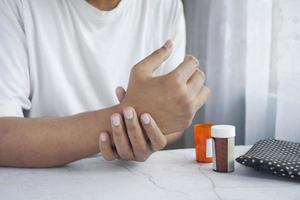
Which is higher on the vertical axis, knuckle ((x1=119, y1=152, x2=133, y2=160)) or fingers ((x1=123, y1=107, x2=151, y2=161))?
fingers ((x1=123, y1=107, x2=151, y2=161))

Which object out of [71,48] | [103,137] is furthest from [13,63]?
[103,137]

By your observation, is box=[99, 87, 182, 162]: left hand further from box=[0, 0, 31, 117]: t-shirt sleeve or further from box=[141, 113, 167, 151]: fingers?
box=[0, 0, 31, 117]: t-shirt sleeve

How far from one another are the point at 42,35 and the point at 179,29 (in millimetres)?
461

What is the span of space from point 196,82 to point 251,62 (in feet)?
1.84

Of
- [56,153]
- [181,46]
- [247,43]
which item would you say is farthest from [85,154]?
[247,43]

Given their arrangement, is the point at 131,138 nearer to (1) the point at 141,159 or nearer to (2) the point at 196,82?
(1) the point at 141,159

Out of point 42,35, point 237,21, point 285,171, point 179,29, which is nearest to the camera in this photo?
point 285,171

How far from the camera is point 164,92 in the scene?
0.83m

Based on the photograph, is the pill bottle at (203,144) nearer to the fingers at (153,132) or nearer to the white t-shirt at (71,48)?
the fingers at (153,132)

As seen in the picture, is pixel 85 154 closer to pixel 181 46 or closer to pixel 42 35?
pixel 42 35

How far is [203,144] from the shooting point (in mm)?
958

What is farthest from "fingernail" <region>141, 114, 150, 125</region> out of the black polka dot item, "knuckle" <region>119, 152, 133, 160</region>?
the black polka dot item

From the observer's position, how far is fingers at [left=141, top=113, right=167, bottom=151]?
2.70 feet

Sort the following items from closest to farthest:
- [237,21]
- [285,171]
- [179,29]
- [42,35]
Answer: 1. [285,171]
2. [42,35]
3. [179,29]
4. [237,21]
